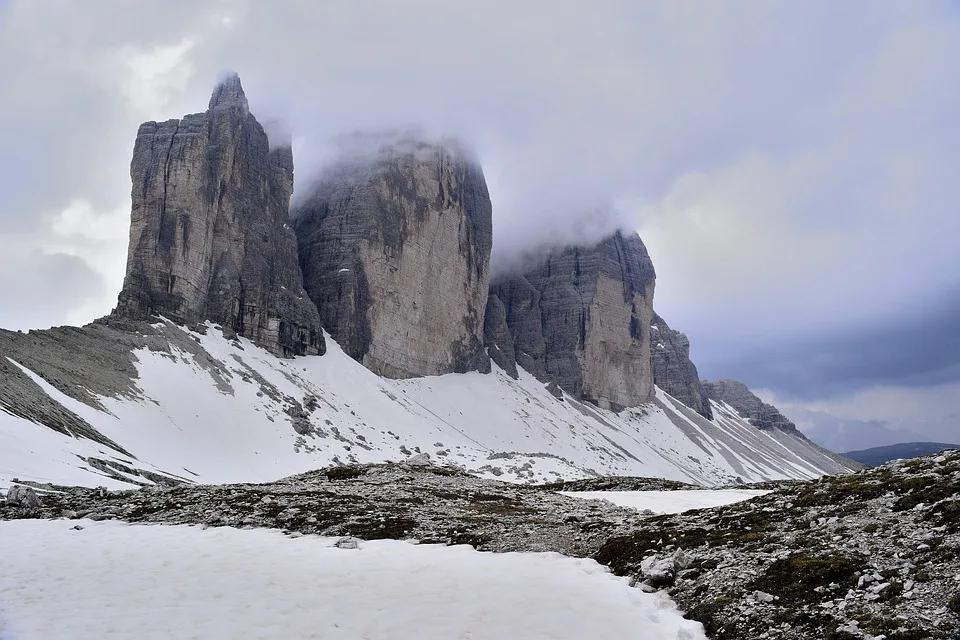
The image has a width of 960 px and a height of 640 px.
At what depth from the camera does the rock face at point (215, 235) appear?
320ft

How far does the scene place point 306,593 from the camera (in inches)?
500

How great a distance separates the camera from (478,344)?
517ft

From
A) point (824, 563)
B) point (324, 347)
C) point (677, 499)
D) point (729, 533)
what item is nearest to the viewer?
point (824, 563)

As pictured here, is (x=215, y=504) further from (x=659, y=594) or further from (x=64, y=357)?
(x=64, y=357)

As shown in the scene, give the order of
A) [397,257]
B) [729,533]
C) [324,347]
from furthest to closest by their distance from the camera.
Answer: [397,257] → [324,347] → [729,533]

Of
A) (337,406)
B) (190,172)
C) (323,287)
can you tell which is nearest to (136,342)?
(337,406)

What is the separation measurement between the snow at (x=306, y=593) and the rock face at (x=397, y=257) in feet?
358

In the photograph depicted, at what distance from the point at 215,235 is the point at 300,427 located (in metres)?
45.3

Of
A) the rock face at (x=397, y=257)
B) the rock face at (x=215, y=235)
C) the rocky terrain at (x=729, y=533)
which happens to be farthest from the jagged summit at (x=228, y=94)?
the rocky terrain at (x=729, y=533)

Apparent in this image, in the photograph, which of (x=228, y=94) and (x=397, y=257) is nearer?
(x=228, y=94)

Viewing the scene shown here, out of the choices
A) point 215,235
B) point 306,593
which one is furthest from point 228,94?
point 306,593

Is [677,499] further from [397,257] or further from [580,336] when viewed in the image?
[580,336]

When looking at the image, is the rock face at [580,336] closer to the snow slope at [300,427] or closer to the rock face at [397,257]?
the snow slope at [300,427]

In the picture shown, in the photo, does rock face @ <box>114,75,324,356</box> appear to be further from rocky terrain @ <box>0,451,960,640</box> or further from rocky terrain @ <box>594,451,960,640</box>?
rocky terrain @ <box>594,451,960,640</box>
